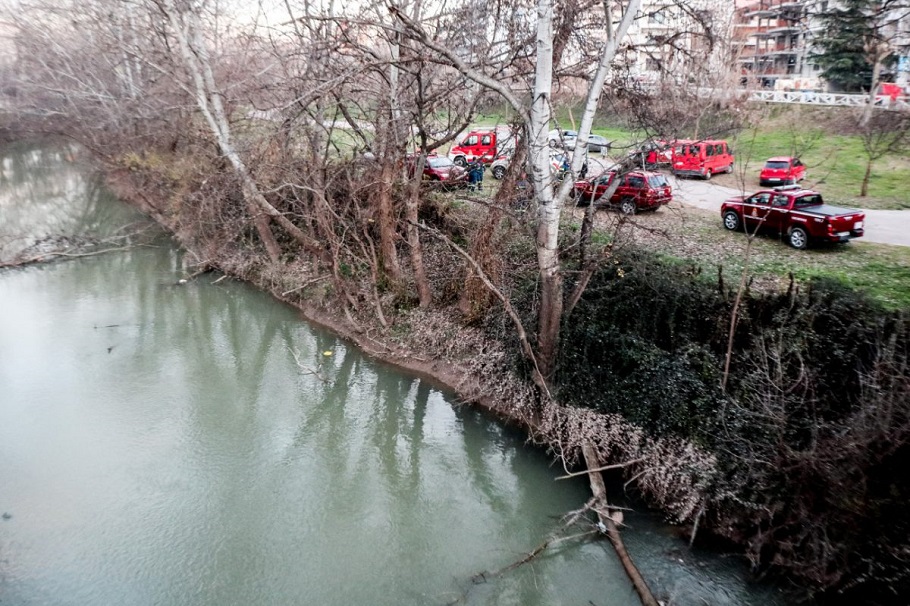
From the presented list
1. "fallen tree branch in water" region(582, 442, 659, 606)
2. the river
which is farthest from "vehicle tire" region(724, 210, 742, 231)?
the river

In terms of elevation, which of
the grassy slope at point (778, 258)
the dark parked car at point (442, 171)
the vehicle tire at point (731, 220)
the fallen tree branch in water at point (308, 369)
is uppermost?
the dark parked car at point (442, 171)

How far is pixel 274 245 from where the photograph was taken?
56.1ft

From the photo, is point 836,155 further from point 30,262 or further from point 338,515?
point 30,262

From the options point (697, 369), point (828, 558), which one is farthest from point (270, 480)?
point (828, 558)

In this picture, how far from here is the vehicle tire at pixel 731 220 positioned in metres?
14.1

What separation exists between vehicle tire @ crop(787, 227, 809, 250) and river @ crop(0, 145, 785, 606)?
7548mm

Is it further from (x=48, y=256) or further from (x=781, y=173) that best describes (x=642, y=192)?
(x=48, y=256)

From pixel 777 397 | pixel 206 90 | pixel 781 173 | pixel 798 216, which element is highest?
pixel 206 90

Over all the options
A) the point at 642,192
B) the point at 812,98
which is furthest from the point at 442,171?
the point at 812,98

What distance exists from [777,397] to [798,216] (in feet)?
20.5

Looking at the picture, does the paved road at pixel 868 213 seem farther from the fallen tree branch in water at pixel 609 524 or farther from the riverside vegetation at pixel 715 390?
the fallen tree branch in water at pixel 609 524

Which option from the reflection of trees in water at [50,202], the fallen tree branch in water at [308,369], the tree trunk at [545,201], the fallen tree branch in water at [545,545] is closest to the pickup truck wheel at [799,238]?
the tree trunk at [545,201]

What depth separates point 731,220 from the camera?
14156 mm

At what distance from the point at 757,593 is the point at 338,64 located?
457 inches
